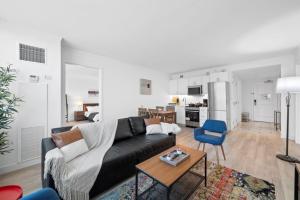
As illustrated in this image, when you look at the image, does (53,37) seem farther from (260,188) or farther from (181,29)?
(260,188)

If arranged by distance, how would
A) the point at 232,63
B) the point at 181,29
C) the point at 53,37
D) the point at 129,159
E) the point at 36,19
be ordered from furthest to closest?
the point at 232,63 → the point at 53,37 → the point at 181,29 → the point at 36,19 → the point at 129,159

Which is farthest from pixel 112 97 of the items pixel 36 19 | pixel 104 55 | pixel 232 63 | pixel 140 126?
pixel 232 63

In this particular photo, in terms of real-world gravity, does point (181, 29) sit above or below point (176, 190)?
above

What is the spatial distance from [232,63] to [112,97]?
14.8 ft

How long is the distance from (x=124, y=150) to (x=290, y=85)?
3.47 m

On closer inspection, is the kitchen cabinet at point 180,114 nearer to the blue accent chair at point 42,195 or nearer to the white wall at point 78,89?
the white wall at point 78,89

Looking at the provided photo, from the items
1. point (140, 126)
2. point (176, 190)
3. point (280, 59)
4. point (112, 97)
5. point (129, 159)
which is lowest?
point (176, 190)

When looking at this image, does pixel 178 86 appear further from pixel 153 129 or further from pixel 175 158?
pixel 175 158

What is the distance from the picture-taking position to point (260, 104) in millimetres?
7070

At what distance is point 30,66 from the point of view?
260 cm

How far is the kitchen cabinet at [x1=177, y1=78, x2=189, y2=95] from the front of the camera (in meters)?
6.13

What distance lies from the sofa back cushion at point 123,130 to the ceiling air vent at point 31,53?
80.7 inches

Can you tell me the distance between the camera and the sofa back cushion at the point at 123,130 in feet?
9.06

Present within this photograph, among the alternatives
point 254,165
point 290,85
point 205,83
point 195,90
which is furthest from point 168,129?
point 205,83
